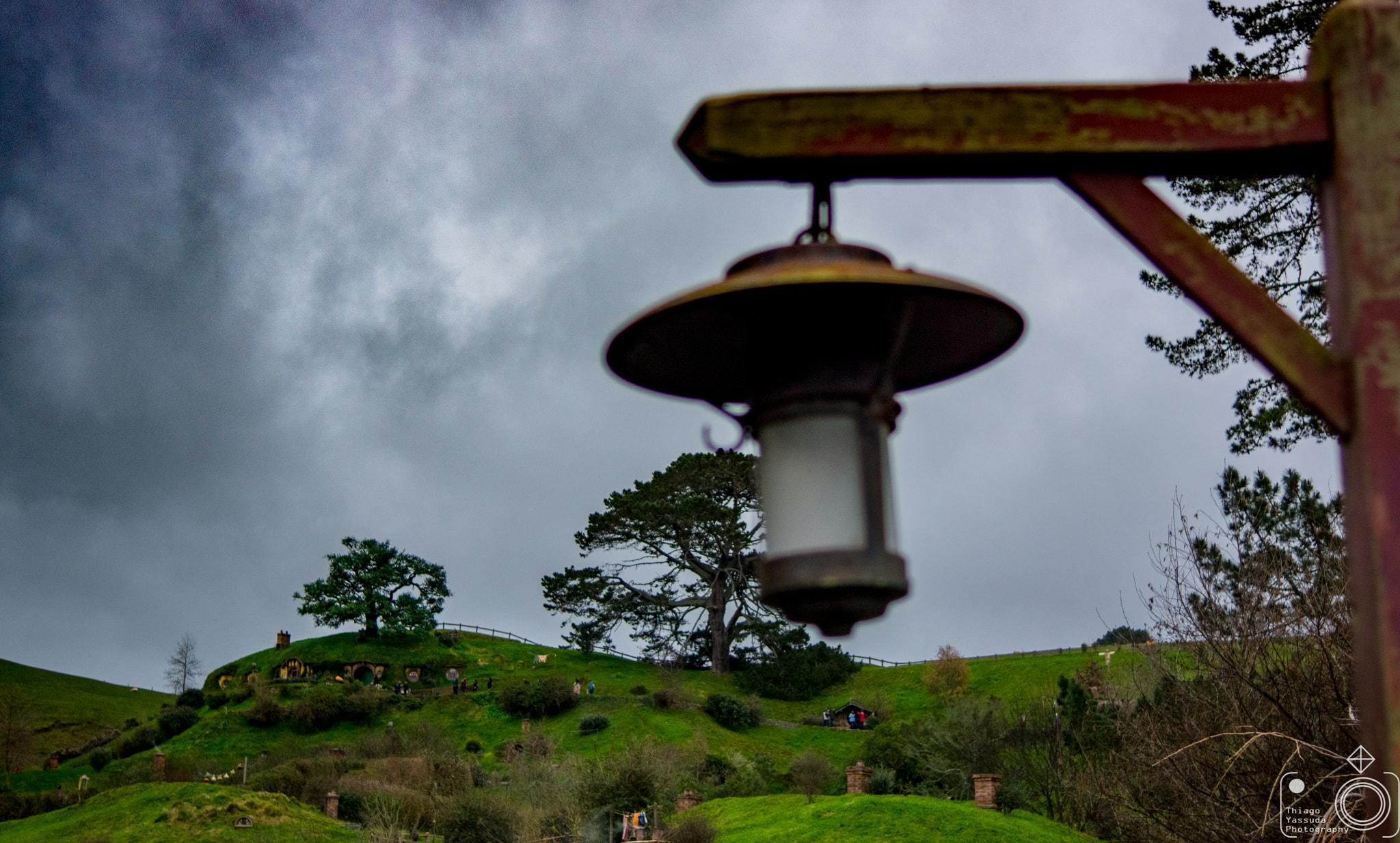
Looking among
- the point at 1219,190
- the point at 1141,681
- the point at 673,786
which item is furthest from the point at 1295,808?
the point at 673,786

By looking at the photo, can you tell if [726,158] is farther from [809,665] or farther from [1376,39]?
[809,665]

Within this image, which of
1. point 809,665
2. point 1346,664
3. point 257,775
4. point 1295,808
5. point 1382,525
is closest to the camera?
point 1382,525

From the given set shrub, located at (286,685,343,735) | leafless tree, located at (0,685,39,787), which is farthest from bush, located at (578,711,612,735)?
leafless tree, located at (0,685,39,787)

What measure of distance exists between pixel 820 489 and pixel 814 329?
12.0 inches

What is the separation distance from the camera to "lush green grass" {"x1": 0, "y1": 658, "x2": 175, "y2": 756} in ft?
191

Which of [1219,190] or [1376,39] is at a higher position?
[1219,190]

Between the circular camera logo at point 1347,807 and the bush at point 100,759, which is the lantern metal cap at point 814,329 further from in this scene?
the bush at point 100,759

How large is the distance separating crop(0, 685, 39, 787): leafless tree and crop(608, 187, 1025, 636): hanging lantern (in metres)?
54.2

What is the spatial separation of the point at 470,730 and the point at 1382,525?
46.4 m

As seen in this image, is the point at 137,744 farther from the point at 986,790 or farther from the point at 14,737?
the point at 986,790

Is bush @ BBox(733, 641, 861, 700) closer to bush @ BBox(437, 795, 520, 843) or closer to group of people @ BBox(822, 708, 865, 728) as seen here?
group of people @ BBox(822, 708, 865, 728)

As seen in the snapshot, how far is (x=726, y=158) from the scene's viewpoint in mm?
1998

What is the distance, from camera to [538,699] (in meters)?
47.0

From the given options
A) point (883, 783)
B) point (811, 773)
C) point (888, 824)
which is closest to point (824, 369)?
point (888, 824)
